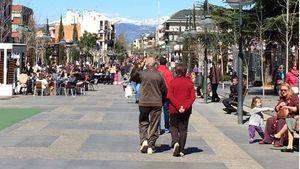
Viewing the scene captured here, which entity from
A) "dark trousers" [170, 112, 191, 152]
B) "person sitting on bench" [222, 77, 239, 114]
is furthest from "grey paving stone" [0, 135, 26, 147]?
"person sitting on bench" [222, 77, 239, 114]

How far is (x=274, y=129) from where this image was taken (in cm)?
1252

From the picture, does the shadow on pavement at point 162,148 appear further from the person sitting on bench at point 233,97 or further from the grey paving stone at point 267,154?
the person sitting on bench at point 233,97

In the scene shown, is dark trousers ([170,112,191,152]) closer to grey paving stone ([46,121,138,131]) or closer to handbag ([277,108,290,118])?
handbag ([277,108,290,118])

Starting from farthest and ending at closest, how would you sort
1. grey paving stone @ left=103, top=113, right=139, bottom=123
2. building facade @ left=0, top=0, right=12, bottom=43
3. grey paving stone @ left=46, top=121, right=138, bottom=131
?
building facade @ left=0, top=0, right=12, bottom=43 → grey paving stone @ left=103, top=113, right=139, bottom=123 → grey paving stone @ left=46, top=121, right=138, bottom=131

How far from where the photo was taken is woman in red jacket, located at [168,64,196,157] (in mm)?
10938

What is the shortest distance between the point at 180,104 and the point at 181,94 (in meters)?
0.20

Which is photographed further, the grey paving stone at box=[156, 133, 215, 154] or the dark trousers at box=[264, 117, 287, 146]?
the dark trousers at box=[264, 117, 287, 146]

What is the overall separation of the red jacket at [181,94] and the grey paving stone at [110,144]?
117 cm

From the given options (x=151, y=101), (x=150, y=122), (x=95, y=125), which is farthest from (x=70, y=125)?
(x=151, y=101)

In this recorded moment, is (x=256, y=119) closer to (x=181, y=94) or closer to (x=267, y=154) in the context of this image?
(x=267, y=154)

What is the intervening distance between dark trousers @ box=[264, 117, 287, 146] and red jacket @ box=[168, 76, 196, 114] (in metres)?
2.10

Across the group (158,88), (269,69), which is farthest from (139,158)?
(269,69)

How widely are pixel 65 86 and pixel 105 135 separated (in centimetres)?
1727

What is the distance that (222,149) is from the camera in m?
11.7
